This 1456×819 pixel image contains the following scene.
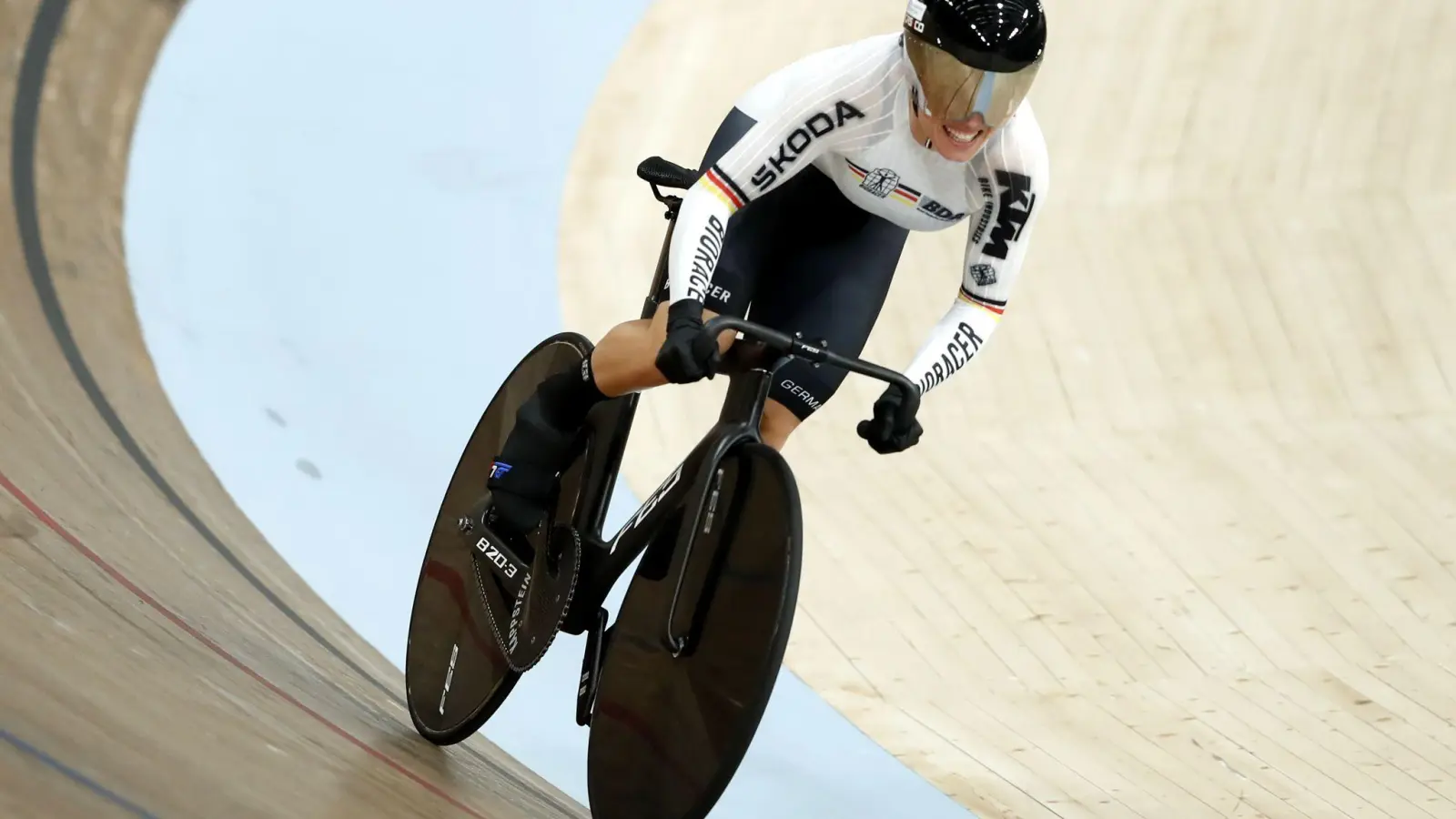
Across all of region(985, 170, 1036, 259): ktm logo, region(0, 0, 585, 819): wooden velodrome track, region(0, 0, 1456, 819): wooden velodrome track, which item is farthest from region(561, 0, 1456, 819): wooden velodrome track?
region(985, 170, 1036, 259): ktm logo

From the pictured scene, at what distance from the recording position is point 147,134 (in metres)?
5.14

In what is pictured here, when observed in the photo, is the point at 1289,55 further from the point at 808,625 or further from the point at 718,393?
the point at 808,625

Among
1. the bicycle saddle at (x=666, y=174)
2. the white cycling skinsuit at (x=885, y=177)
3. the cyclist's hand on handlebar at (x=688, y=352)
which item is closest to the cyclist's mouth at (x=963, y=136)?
the white cycling skinsuit at (x=885, y=177)

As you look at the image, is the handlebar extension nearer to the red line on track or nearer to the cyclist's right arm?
the cyclist's right arm

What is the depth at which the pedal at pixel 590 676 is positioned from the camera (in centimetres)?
241

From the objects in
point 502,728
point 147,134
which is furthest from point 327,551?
point 147,134

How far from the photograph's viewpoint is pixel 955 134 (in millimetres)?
2199

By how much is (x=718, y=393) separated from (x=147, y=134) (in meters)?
2.29

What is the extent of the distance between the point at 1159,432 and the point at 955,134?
292 centimetres

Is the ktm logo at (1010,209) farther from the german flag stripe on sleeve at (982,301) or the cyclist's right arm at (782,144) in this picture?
the cyclist's right arm at (782,144)

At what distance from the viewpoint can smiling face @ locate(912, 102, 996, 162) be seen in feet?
7.16

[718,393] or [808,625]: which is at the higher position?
[718,393]

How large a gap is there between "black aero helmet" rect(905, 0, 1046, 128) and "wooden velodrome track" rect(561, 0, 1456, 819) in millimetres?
2073

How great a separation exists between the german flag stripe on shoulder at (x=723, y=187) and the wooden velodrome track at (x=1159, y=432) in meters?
1.93
